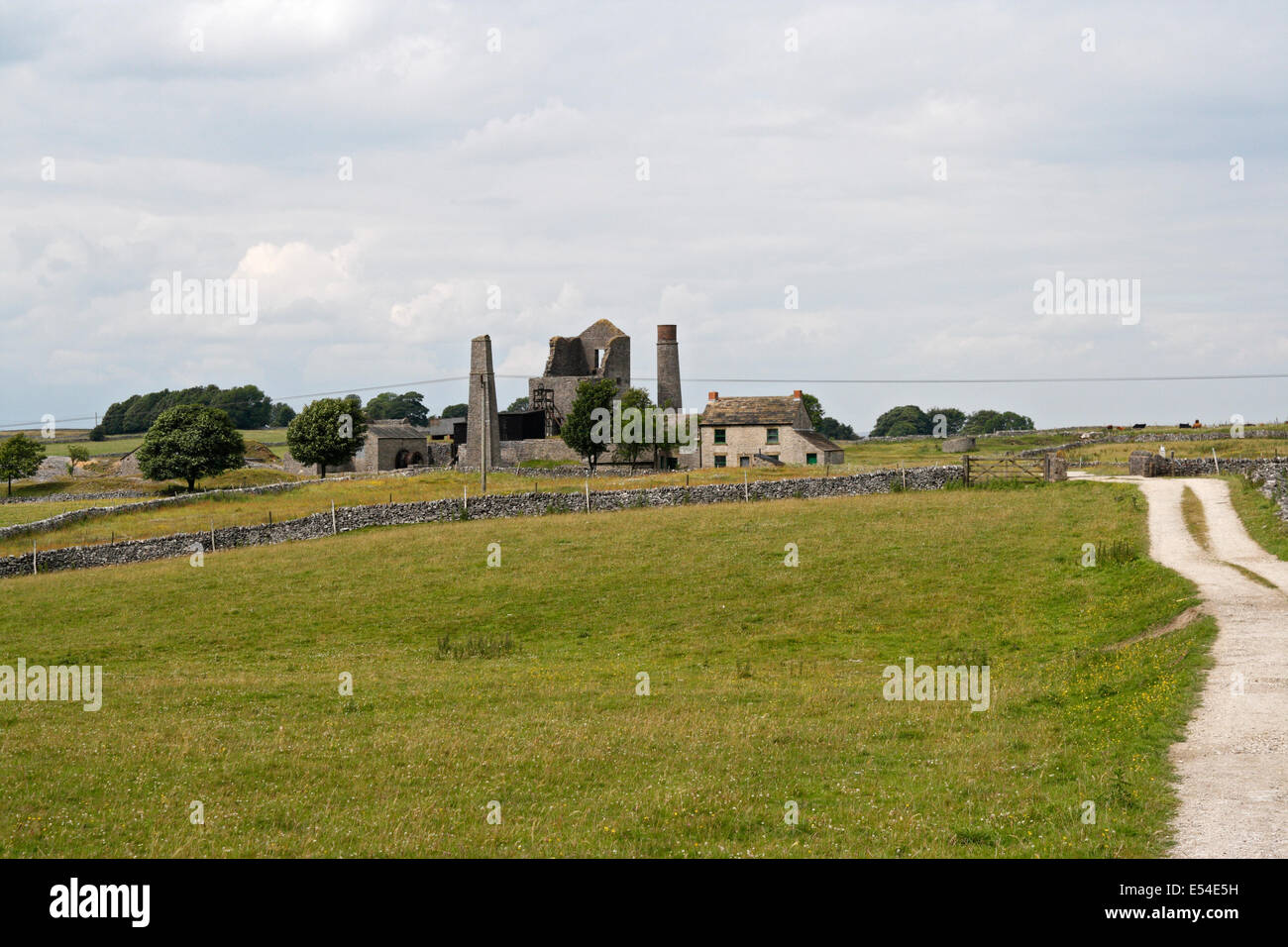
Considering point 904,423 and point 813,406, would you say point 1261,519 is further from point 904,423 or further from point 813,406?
point 904,423

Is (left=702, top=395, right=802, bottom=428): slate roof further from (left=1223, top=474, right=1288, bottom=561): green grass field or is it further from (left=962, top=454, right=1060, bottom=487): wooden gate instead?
(left=1223, top=474, right=1288, bottom=561): green grass field

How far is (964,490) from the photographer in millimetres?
48938

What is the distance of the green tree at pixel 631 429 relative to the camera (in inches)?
3642

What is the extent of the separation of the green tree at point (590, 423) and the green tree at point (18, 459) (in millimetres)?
48864

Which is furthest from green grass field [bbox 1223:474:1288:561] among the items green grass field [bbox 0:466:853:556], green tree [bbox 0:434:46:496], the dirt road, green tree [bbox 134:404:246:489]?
green tree [bbox 0:434:46:496]

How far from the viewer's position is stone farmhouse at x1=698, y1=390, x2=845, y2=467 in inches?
3194

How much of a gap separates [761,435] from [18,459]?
67190 millimetres

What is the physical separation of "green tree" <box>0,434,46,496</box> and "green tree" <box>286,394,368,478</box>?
22.7m

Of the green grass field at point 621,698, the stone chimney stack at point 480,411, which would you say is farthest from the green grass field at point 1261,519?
the stone chimney stack at point 480,411

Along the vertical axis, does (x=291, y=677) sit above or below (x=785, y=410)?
below

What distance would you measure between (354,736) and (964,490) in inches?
1481

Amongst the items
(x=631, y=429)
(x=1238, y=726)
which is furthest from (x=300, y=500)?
(x=1238, y=726)
